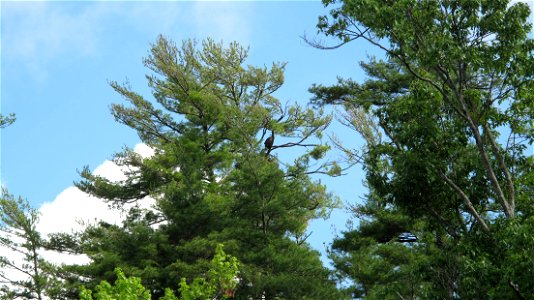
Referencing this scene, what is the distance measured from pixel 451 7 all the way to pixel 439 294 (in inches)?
197

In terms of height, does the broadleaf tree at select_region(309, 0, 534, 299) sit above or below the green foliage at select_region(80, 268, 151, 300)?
above

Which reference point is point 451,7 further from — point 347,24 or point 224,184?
point 224,184

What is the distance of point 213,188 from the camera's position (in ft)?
74.9

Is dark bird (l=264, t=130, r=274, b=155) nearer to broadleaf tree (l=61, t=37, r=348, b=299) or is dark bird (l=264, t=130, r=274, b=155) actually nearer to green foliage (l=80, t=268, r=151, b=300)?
broadleaf tree (l=61, t=37, r=348, b=299)

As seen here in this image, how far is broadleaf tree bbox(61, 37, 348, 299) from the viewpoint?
20.1 m

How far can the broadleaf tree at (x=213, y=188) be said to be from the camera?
65.9ft

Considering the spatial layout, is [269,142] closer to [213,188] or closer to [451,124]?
[213,188]

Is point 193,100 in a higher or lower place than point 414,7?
higher

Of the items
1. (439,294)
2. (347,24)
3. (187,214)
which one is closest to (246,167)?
(187,214)

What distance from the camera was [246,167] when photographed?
2111 cm

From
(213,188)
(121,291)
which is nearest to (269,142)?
(213,188)

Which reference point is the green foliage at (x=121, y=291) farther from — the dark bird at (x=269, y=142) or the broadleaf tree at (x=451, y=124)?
the dark bird at (x=269, y=142)

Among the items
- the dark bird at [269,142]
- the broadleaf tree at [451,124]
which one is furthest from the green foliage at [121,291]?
the dark bird at [269,142]

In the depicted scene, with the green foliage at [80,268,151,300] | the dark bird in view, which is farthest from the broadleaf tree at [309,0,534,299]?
the dark bird
